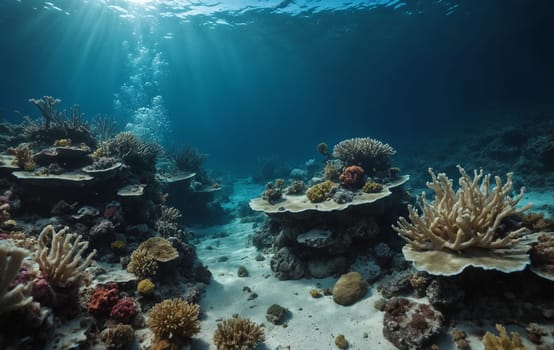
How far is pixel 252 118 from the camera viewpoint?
486 ft

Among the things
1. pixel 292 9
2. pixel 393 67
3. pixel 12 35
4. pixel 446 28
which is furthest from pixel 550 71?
pixel 12 35

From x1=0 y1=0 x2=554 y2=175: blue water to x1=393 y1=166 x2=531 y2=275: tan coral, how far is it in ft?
67.5

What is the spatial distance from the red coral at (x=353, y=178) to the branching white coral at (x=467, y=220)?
3264 mm

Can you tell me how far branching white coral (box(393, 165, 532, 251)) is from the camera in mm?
3975

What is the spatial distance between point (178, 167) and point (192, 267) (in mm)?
8102

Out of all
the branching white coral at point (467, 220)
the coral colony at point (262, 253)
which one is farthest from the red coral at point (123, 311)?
the branching white coral at point (467, 220)

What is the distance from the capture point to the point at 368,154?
8742 mm

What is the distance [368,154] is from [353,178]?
1260 millimetres

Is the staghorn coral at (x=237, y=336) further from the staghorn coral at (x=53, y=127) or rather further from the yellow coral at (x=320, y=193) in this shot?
the staghorn coral at (x=53, y=127)

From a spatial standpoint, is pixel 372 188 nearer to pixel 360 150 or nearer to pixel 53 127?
pixel 360 150

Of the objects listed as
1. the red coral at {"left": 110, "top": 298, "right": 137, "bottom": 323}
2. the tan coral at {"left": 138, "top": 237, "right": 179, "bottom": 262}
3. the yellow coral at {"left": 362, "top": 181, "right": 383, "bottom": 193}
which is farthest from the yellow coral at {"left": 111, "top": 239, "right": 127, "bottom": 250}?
the yellow coral at {"left": 362, "top": 181, "right": 383, "bottom": 193}

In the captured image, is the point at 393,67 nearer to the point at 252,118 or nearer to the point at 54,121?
the point at 54,121

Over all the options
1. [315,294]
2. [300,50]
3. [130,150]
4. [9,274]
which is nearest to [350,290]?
[315,294]

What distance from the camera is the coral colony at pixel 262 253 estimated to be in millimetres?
3867
